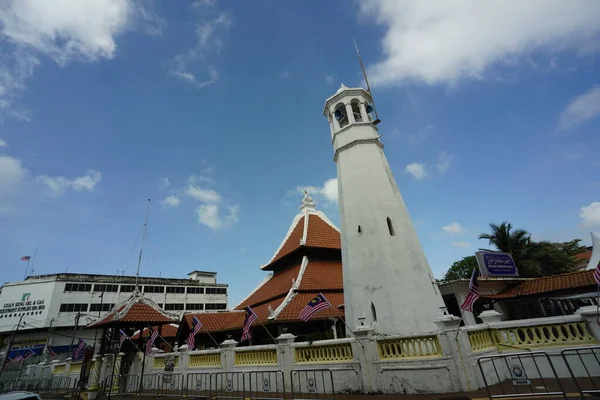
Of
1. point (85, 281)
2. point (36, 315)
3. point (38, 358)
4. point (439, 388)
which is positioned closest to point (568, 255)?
point (439, 388)

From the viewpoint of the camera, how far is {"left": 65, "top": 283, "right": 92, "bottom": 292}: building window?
50219 millimetres

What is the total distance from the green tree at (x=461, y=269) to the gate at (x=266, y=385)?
41.1m

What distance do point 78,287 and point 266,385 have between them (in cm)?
5395

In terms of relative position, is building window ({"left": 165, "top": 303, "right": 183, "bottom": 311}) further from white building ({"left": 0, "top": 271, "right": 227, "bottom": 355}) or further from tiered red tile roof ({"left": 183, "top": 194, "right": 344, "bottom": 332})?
tiered red tile roof ({"left": 183, "top": 194, "right": 344, "bottom": 332})

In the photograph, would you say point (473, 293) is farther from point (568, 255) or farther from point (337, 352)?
point (568, 255)

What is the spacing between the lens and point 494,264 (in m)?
20.0

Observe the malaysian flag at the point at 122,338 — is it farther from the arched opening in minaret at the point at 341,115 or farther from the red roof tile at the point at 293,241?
the arched opening in minaret at the point at 341,115

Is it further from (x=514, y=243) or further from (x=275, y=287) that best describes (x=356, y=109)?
(x=514, y=243)

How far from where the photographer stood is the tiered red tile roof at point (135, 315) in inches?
578

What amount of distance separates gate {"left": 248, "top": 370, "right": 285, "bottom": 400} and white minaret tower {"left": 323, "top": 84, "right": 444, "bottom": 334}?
3.49m

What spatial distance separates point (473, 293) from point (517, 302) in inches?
548

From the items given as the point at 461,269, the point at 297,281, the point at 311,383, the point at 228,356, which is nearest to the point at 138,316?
the point at 228,356

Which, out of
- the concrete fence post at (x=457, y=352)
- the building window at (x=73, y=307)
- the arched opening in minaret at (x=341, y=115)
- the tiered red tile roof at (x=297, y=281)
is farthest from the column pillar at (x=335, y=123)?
the building window at (x=73, y=307)

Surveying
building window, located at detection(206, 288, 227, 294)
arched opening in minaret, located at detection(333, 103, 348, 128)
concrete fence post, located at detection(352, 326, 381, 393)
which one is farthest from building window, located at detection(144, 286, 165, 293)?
concrete fence post, located at detection(352, 326, 381, 393)
